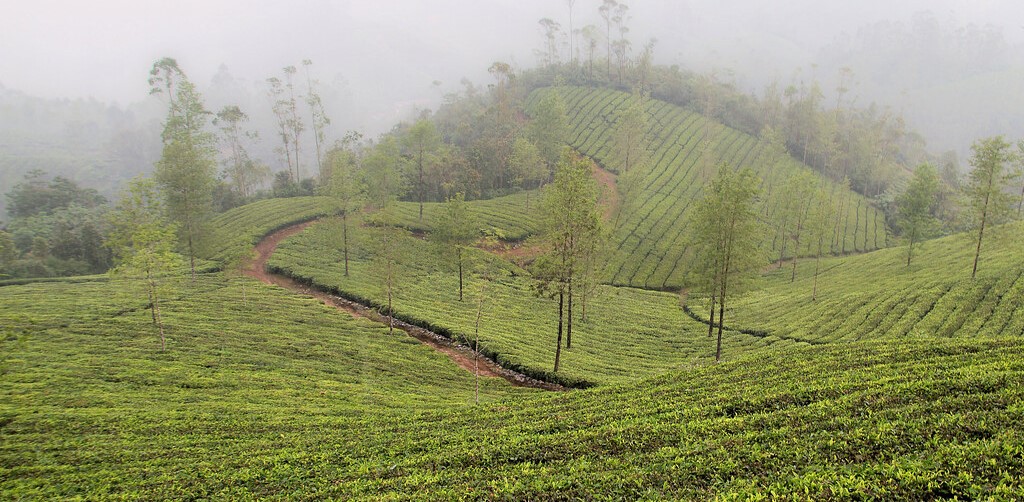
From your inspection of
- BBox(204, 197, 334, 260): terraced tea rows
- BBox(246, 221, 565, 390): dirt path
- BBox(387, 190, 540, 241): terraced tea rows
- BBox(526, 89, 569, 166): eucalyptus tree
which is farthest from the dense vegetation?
BBox(526, 89, 569, 166): eucalyptus tree

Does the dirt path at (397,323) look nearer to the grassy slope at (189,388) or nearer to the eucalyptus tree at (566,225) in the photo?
the grassy slope at (189,388)

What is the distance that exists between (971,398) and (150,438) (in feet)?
85.7

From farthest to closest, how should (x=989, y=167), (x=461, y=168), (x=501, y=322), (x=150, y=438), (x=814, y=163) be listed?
(x=814, y=163)
(x=461, y=168)
(x=501, y=322)
(x=989, y=167)
(x=150, y=438)

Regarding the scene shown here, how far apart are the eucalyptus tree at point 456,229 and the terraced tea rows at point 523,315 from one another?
2.52m

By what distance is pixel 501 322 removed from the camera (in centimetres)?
3919

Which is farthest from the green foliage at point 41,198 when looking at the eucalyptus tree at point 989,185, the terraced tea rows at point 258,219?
the eucalyptus tree at point 989,185

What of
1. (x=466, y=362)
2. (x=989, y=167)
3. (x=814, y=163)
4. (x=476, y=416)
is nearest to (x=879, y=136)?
(x=814, y=163)

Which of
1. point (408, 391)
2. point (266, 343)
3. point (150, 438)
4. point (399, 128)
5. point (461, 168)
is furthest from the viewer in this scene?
point (399, 128)

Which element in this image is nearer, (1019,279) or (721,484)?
(721,484)

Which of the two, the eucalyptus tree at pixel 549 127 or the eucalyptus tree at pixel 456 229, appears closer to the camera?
the eucalyptus tree at pixel 456 229

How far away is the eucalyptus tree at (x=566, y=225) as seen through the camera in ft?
90.6

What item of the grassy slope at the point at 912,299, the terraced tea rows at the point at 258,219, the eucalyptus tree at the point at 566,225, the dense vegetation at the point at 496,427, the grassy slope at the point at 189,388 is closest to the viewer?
the dense vegetation at the point at 496,427

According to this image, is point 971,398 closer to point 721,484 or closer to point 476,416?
point 721,484

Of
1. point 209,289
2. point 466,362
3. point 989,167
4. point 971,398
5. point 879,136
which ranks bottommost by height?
point 466,362
